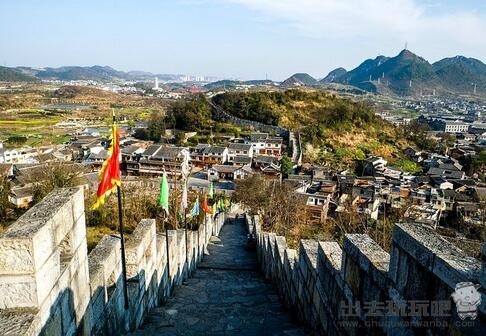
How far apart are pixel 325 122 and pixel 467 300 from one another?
6939 centimetres

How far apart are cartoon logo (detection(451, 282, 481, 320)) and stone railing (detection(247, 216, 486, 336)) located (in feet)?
0.04

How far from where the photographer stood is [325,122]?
2739 inches

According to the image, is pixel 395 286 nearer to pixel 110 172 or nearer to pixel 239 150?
pixel 110 172

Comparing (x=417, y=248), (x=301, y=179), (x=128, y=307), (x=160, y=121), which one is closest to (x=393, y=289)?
(x=417, y=248)

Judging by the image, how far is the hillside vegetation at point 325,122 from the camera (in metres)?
63.2

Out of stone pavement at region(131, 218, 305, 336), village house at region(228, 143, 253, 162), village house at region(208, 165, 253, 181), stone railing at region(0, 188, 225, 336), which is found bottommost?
village house at region(208, 165, 253, 181)

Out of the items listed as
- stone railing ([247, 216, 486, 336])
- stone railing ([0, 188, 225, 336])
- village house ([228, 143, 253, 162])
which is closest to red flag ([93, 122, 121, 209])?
stone railing ([0, 188, 225, 336])

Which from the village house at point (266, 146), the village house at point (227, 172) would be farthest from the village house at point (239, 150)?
the village house at point (227, 172)

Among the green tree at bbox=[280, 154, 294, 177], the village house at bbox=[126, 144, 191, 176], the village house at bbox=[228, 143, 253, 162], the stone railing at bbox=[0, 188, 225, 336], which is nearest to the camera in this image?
the stone railing at bbox=[0, 188, 225, 336]

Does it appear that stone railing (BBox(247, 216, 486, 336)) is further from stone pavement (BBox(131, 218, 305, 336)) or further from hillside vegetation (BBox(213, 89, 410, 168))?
hillside vegetation (BBox(213, 89, 410, 168))

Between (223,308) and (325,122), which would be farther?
(325,122)

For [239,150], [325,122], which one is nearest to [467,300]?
[239,150]

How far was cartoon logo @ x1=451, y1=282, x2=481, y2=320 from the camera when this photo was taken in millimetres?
2240

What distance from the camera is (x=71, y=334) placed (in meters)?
3.83
